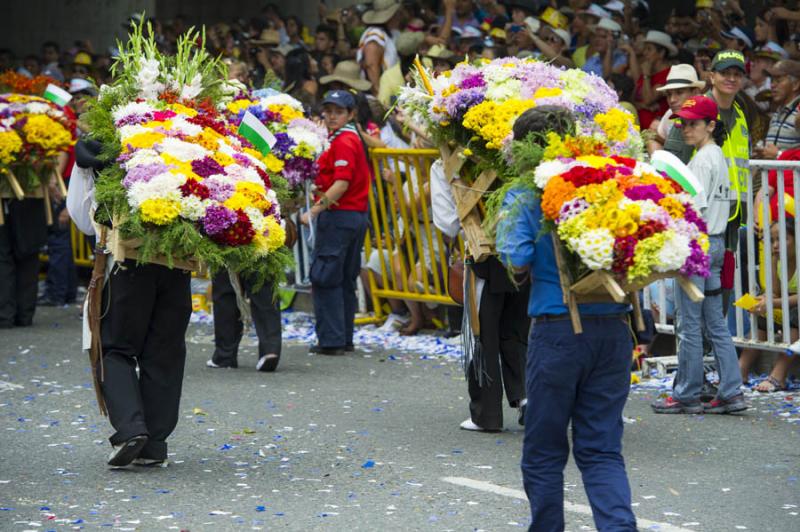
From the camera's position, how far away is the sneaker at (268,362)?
35.2 ft

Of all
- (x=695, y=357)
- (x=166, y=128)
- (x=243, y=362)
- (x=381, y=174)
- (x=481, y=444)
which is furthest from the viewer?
(x=381, y=174)

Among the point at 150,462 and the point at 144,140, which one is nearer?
the point at 144,140

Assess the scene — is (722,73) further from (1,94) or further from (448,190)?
(1,94)

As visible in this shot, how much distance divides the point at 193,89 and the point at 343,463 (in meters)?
2.32

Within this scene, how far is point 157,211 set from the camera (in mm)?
6914

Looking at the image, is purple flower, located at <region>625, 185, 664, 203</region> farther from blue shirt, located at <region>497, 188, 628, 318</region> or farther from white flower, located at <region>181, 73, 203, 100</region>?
white flower, located at <region>181, 73, 203, 100</region>

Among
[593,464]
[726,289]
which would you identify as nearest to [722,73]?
[726,289]

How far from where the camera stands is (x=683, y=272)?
5.39 metres

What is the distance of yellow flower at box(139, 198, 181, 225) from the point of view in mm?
6898

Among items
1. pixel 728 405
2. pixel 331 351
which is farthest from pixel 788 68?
pixel 331 351

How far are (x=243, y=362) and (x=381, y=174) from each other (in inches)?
101

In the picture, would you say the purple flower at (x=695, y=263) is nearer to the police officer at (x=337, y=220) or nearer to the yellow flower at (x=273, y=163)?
the yellow flower at (x=273, y=163)

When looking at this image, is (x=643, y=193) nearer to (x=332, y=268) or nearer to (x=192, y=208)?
(x=192, y=208)

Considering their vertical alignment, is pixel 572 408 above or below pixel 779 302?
below
